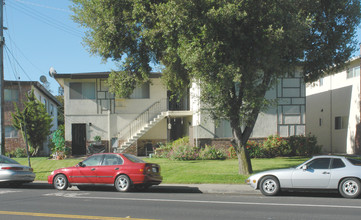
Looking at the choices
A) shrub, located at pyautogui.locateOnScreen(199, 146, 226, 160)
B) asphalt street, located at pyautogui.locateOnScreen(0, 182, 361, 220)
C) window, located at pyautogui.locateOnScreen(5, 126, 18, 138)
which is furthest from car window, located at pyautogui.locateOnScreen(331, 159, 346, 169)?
window, located at pyautogui.locateOnScreen(5, 126, 18, 138)

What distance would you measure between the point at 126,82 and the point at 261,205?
838 centimetres

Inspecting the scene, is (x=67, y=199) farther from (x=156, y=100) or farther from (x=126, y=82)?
(x=156, y=100)

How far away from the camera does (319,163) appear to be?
11.1 metres

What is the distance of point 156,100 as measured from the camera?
26.5m

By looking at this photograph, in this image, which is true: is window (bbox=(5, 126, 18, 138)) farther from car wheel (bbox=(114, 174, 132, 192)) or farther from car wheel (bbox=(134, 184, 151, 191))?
A: car wheel (bbox=(114, 174, 132, 192))

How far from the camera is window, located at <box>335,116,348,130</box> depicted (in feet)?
83.1

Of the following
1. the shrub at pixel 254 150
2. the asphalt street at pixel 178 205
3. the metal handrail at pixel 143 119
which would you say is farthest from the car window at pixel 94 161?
the metal handrail at pixel 143 119

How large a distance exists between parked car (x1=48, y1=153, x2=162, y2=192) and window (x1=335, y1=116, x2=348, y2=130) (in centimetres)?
1739

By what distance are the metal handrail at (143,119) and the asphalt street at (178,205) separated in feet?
43.4

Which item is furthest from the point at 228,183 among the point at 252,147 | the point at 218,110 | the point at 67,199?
the point at 252,147

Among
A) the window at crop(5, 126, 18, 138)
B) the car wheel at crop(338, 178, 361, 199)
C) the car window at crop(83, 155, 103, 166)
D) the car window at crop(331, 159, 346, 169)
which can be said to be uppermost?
the window at crop(5, 126, 18, 138)

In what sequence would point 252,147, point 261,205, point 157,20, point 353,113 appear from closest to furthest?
point 261,205
point 157,20
point 252,147
point 353,113

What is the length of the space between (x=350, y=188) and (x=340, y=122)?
1674 centimetres

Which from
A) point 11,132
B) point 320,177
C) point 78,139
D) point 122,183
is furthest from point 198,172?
point 11,132
